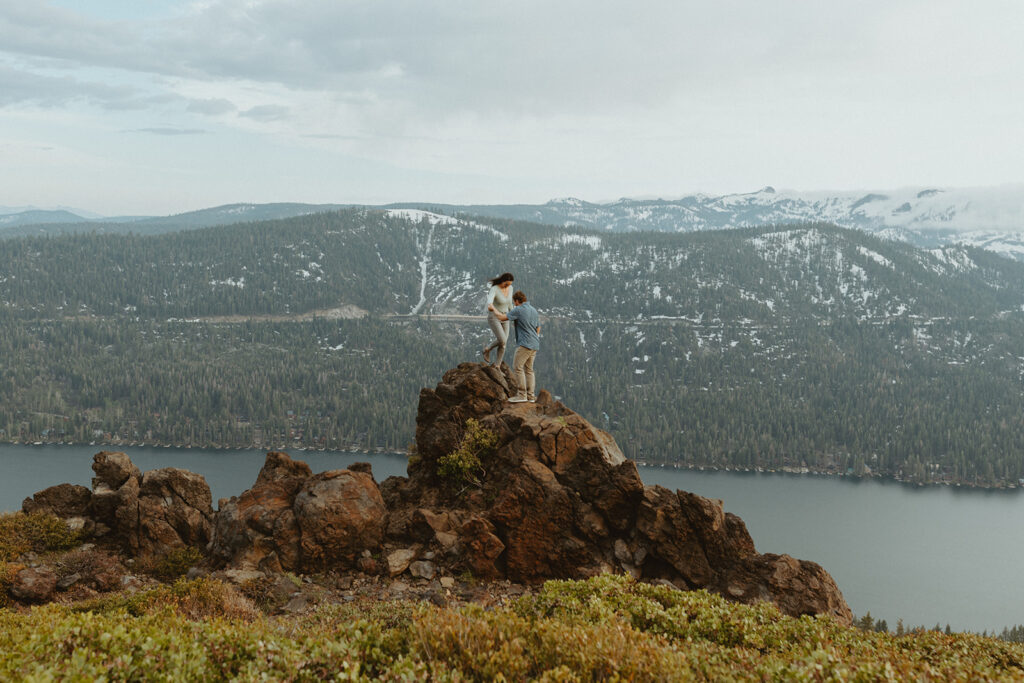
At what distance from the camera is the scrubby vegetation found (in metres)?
8.87

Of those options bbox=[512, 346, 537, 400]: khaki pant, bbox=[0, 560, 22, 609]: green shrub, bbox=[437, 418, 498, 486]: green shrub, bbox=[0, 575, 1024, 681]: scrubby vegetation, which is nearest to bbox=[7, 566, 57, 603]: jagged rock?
bbox=[0, 560, 22, 609]: green shrub

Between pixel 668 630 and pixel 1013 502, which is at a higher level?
pixel 668 630

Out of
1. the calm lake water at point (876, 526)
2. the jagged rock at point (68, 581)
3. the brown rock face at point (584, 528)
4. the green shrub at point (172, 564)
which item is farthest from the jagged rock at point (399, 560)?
the calm lake water at point (876, 526)

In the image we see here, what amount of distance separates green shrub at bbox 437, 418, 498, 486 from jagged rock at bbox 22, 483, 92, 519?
17123 mm

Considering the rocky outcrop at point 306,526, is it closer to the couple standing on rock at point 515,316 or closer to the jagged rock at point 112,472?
the jagged rock at point 112,472

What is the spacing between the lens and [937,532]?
14362 centimetres

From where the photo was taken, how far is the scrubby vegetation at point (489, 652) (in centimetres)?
887

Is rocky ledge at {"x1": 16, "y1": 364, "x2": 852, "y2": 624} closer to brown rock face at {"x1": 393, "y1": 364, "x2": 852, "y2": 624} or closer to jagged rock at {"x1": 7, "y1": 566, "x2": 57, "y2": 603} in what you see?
brown rock face at {"x1": 393, "y1": 364, "x2": 852, "y2": 624}

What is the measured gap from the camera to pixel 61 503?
26.9 meters

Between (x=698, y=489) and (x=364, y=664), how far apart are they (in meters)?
178

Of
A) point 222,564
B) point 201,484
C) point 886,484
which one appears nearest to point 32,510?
point 201,484

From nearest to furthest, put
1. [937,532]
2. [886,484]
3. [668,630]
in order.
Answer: [668,630]
[937,532]
[886,484]

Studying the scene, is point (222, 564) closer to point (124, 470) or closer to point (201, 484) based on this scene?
point (201, 484)

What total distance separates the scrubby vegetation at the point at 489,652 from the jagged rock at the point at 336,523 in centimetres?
847
